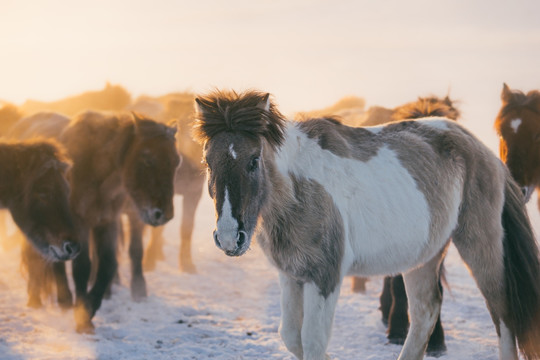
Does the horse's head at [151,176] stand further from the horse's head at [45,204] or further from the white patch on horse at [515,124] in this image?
the white patch on horse at [515,124]

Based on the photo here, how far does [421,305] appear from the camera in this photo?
5184 millimetres

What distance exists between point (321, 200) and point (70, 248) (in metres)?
2.97

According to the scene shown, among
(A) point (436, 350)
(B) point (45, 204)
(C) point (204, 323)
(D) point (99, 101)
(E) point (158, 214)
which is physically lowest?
(C) point (204, 323)

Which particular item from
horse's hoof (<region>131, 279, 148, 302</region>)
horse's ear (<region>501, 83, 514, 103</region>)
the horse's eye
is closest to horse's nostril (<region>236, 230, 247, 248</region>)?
the horse's eye

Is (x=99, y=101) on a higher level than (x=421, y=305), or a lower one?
higher

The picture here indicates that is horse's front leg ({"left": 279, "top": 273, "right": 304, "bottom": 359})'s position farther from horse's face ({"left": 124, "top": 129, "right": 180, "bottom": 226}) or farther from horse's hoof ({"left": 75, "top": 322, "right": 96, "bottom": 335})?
horse's hoof ({"left": 75, "top": 322, "right": 96, "bottom": 335})

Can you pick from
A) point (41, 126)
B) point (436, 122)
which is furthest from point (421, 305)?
point (41, 126)

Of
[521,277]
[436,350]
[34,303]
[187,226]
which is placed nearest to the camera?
[521,277]

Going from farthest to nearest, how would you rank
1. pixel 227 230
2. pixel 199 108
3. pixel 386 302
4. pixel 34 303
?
pixel 34 303
pixel 386 302
pixel 199 108
pixel 227 230

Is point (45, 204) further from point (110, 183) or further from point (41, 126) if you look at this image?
point (41, 126)

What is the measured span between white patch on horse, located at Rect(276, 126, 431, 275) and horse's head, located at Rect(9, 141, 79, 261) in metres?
2.86

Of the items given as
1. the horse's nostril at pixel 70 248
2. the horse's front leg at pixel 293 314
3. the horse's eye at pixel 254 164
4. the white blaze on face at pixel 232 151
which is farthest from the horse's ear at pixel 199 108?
the horse's nostril at pixel 70 248

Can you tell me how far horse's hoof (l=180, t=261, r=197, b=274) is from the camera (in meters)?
10.3

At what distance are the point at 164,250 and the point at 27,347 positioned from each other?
20.2ft
